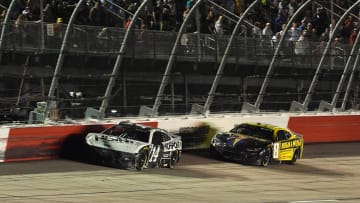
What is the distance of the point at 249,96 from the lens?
87.6ft

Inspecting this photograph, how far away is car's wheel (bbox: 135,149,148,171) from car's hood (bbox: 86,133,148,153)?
16cm

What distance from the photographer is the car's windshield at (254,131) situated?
24.5 meters

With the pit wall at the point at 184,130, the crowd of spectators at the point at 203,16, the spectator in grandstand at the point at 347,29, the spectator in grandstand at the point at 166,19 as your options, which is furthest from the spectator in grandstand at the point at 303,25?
the spectator in grandstand at the point at 166,19

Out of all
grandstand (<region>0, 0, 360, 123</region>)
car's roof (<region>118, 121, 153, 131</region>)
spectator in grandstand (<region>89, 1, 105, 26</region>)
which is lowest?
car's roof (<region>118, 121, 153, 131</region>)

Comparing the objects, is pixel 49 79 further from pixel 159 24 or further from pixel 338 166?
pixel 338 166

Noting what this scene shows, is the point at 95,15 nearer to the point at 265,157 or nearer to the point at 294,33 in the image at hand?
the point at 265,157

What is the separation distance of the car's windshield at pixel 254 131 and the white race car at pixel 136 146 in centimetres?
317

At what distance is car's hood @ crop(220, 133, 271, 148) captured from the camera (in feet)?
77.7

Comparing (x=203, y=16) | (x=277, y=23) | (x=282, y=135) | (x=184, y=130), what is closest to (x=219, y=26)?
(x=203, y=16)

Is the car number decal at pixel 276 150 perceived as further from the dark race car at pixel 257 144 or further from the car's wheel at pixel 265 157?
the car's wheel at pixel 265 157

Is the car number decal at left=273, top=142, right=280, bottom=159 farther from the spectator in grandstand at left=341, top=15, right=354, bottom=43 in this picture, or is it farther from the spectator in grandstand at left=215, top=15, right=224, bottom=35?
the spectator in grandstand at left=341, top=15, right=354, bottom=43

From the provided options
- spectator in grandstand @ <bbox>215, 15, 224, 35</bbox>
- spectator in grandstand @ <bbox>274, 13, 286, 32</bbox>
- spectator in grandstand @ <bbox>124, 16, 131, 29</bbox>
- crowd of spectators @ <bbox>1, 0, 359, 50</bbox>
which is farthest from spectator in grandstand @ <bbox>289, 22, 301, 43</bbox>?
spectator in grandstand @ <bbox>124, 16, 131, 29</bbox>

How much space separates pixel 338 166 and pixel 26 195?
38.4 ft

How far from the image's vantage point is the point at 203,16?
26.0 metres
